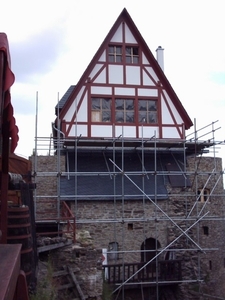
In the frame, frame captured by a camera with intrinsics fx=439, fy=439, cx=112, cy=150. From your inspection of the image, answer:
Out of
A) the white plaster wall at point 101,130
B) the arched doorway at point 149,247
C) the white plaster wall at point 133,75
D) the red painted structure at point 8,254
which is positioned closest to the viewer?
the red painted structure at point 8,254

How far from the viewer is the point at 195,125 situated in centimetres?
1516

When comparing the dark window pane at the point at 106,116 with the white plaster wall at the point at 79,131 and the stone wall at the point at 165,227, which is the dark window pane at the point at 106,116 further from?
the stone wall at the point at 165,227

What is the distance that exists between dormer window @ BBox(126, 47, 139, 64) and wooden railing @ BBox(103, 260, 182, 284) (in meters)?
7.46

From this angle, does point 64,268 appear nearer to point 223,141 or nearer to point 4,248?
point 223,141

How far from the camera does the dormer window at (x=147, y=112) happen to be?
53.6 ft

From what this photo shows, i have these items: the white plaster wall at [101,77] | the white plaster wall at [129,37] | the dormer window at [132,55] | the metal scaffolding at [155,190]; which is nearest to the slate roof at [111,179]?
the metal scaffolding at [155,190]

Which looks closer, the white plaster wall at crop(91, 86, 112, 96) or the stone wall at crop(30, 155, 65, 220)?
the stone wall at crop(30, 155, 65, 220)

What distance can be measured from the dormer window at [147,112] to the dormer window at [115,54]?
1.77m

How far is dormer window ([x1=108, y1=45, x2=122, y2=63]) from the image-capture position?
16328mm

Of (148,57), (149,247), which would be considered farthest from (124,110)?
(149,247)

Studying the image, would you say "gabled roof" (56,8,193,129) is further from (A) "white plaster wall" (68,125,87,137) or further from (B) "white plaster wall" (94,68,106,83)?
(A) "white plaster wall" (68,125,87,137)

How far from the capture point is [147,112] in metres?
16.4

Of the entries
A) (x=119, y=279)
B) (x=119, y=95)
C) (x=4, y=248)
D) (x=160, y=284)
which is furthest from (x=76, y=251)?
(x=4, y=248)

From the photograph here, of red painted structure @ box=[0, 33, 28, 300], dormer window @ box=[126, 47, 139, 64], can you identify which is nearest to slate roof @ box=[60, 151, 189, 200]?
dormer window @ box=[126, 47, 139, 64]
